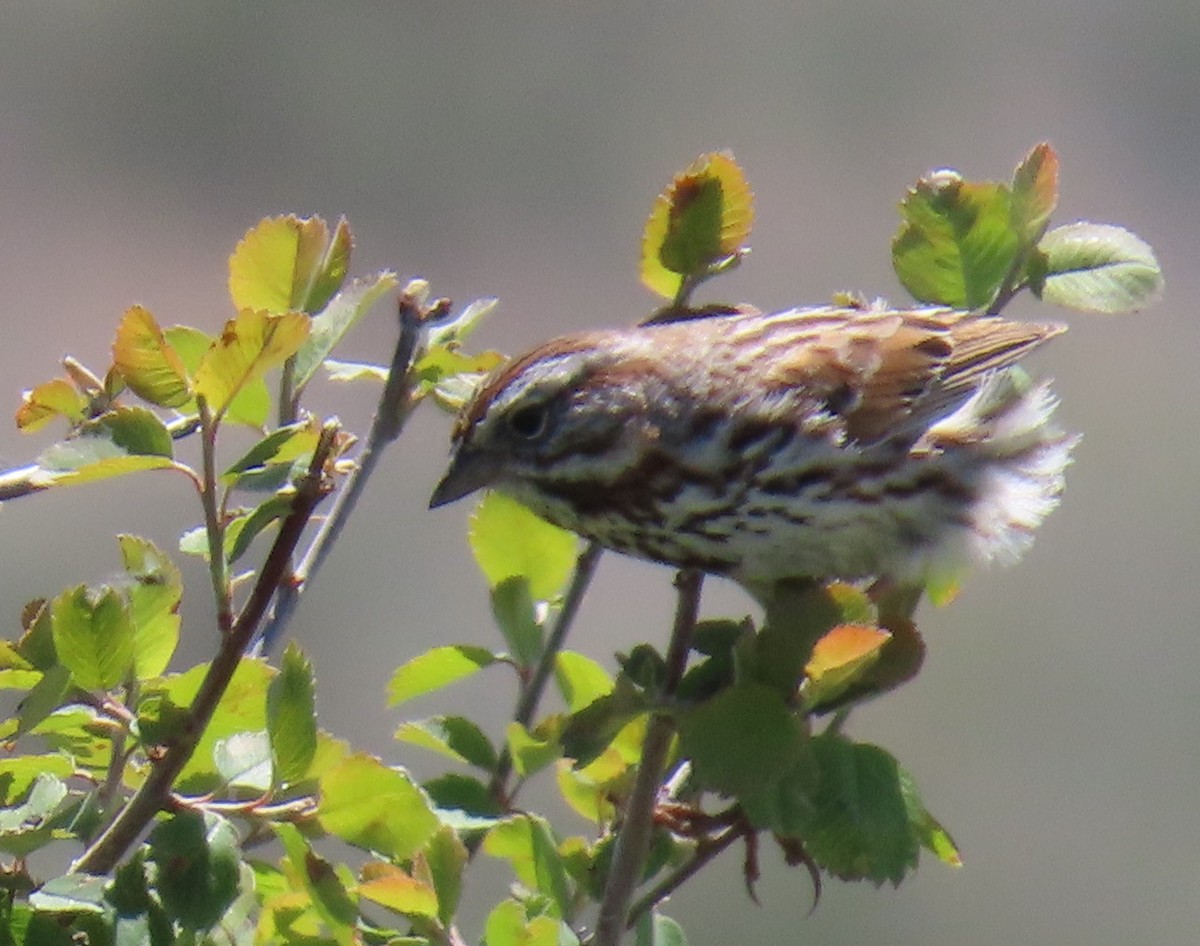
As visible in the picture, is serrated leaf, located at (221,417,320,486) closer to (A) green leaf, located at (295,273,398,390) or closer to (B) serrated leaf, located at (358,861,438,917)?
(A) green leaf, located at (295,273,398,390)

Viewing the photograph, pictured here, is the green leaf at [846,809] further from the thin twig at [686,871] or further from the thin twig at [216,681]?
the thin twig at [216,681]

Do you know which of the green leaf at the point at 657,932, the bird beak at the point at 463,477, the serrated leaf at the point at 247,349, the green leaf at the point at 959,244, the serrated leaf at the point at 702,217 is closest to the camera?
the serrated leaf at the point at 247,349

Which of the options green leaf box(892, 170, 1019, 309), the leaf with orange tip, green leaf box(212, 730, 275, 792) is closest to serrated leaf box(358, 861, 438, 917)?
green leaf box(212, 730, 275, 792)

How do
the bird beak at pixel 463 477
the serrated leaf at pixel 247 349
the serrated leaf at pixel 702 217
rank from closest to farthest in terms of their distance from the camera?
the serrated leaf at pixel 247 349
the serrated leaf at pixel 702 217
the bird beak at pixel 463 477

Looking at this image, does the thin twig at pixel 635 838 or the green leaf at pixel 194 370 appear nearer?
the thin twig at pixel 635 838

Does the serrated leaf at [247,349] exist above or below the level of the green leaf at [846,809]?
above

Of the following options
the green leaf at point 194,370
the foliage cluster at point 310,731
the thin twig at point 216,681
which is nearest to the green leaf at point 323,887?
the foliage cluster at point 310,731

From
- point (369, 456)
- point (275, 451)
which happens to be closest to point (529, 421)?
point (369, 456)
